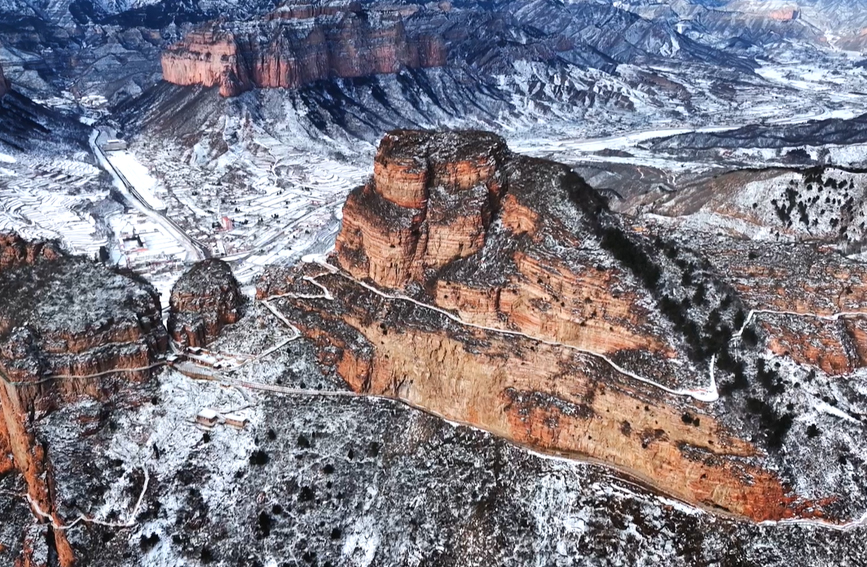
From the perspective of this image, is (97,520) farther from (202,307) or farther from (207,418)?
(202,307)

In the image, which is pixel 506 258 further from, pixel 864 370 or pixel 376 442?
pixel 864 370

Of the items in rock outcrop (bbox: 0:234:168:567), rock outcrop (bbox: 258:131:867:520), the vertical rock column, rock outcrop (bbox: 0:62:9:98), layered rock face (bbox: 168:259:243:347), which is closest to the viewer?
rock outcrop (bbox: 258:131:867:520)

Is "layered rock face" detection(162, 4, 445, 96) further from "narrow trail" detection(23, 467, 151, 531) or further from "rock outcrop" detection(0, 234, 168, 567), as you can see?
"narrow trail" detection(23, 467, 151, 531)

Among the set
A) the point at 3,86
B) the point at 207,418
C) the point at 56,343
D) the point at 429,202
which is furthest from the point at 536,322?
the point at 3,86

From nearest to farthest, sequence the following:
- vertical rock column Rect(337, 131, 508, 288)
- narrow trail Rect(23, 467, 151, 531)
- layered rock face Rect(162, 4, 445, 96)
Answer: narrow trail Rect(23, 467, 151, 531), vertical rock column Rect(337, 131, 508, 288), layered rock face Rect(162, 4, 445, 96)

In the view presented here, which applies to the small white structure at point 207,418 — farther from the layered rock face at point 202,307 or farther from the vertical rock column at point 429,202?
the vertical rock column at point 429,202

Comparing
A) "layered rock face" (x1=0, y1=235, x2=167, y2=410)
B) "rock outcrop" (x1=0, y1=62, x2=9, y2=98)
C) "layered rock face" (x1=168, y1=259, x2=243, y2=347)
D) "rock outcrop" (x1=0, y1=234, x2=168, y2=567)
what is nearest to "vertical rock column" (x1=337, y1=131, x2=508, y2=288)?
"layered rock face" (x1=168, y1=259, x2=243, y2=347)

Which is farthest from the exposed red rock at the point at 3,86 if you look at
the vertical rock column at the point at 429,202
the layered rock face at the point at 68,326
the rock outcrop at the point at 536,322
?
the vertical rock column at the point at 429,202
